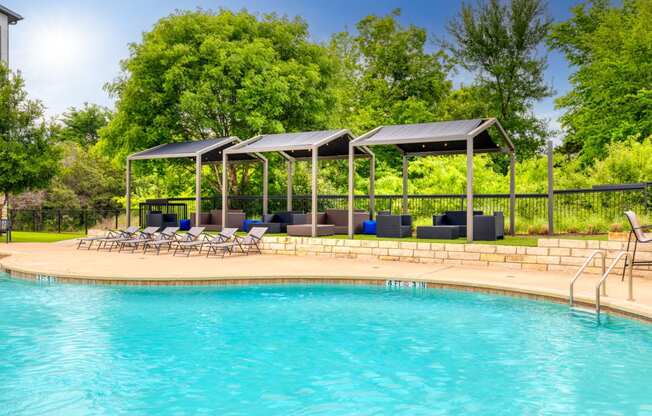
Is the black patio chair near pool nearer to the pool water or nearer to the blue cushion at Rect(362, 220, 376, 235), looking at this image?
the blue cushion at Rect(362, 220, 376, 235)

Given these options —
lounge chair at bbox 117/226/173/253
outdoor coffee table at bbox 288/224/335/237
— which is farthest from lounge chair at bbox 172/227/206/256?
outdoor coffee table at bbox 288/224/335/237

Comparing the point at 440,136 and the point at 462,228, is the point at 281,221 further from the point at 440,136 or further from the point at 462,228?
the point at 440,136

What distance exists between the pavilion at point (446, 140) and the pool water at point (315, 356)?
4.86 m

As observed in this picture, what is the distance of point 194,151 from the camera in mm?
18531

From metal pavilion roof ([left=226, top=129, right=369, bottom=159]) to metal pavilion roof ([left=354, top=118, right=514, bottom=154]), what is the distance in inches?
43.8

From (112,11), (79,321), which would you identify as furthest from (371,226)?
(112,11)

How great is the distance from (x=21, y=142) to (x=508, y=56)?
23.2 m

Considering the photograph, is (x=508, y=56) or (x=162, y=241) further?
(x=508, y=56)

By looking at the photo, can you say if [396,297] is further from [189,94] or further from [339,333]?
[189,94]

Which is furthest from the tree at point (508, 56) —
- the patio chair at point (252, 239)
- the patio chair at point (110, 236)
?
the patio chair at point (110, 236)

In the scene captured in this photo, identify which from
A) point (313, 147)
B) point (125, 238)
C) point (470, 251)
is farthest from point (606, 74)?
point (125, 238)

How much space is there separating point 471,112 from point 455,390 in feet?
85.1

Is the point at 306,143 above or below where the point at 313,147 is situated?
above

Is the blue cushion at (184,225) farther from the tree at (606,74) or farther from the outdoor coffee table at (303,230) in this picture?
the tree at (606,74)
